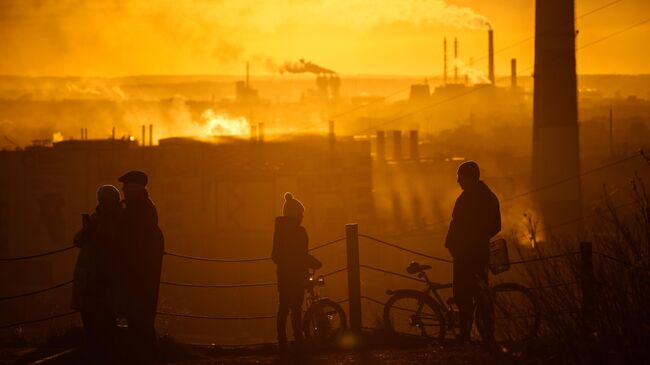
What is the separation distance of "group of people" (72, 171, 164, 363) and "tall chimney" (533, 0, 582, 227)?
3291 cm

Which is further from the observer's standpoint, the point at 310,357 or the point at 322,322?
the point at 322,322

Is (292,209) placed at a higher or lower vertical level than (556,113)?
lower

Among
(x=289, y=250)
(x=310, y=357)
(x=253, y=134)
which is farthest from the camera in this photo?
(x=253, y=134)

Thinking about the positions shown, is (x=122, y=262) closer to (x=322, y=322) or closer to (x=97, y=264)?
(x=97, y=264)

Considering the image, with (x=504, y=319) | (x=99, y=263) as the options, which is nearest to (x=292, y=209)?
(x=99, y=263)

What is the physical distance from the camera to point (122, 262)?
9664 mm

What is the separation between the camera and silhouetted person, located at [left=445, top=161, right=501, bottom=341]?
33.9 ft

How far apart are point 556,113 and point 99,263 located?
3473cm

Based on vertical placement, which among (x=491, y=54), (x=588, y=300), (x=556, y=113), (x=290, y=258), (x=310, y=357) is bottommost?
(x=310, y=357)

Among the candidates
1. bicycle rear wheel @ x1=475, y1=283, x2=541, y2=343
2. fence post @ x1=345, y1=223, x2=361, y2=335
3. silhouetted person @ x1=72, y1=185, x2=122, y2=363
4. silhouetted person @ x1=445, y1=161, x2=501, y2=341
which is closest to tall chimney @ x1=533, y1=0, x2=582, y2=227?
fence post @ x1=345, y1=223, x2=361, y2=335

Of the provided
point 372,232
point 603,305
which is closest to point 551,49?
point 372,232

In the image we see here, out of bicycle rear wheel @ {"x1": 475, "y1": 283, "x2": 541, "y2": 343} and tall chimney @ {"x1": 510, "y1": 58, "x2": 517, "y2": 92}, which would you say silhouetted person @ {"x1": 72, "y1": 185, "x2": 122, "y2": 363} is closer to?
bicycle rear wheel @ {"x1": 475, "y1": 283, "x2": 541, "y2": 343}

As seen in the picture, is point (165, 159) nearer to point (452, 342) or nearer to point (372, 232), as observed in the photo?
point (372, 232)

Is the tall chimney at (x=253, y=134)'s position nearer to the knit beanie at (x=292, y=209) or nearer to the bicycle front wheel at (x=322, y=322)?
the bicycle front wheel at (x=322, y=322)
